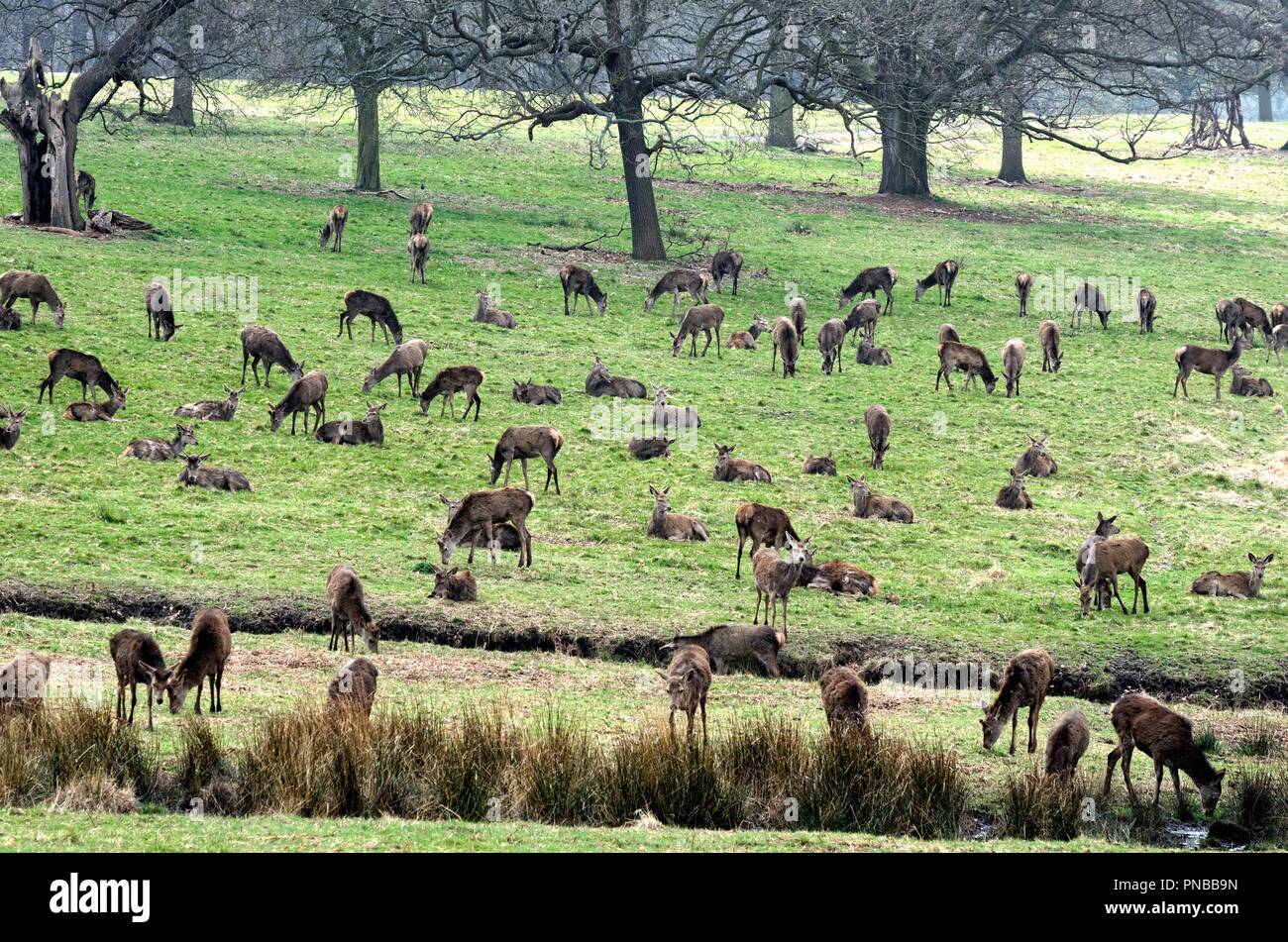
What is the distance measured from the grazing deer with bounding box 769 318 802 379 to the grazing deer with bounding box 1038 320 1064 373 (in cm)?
584

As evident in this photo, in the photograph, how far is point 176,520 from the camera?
819 inches

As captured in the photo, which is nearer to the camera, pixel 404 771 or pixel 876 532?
pixel 404 771

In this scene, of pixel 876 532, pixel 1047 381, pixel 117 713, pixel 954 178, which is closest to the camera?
pixel 117 713

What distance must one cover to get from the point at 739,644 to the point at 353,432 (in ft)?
33.0

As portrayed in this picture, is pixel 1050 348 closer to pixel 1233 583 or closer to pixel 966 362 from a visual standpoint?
pixel 966 362

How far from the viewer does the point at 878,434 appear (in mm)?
26359

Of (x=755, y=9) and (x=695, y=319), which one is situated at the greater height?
(x=755, y=9)

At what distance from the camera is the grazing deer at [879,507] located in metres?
23.2

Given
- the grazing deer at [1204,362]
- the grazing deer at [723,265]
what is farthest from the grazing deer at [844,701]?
the grazing deer at [723,265]

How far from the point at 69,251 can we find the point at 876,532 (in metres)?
20.8

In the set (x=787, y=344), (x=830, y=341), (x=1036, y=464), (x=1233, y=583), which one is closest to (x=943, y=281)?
(x=830, y=341)

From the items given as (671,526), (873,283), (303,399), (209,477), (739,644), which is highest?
(873,283)

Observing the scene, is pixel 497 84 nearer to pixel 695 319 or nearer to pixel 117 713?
pixel 695 319
